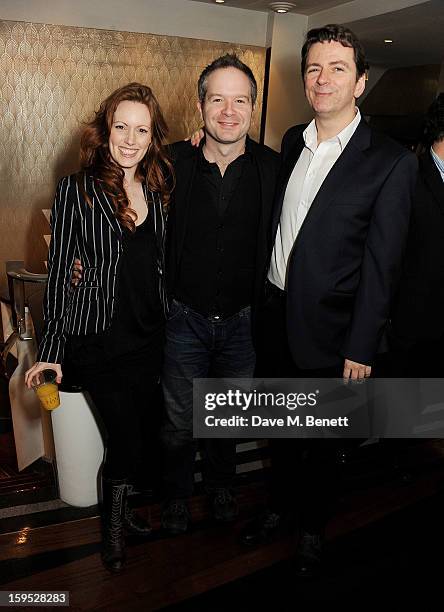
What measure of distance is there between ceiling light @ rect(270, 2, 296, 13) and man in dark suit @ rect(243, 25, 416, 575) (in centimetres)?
296

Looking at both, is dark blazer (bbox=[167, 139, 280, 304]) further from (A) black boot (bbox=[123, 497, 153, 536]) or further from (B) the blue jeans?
(A) black boot (bbox=[123, 497, 153, 536])

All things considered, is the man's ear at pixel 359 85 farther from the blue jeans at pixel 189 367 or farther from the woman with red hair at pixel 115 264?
the blue jeans at pixel 189 367

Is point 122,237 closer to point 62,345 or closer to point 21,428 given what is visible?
point 62,345

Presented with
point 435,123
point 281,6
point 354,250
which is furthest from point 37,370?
point 281,6

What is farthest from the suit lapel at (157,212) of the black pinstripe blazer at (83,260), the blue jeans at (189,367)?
the blue jeans at (189,367)

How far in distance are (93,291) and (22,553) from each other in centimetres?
100

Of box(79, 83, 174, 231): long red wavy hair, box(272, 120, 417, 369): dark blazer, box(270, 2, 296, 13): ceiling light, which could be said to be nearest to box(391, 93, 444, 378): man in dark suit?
box(272, 120, 417, 369): dark blazer

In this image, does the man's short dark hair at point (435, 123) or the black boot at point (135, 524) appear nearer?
the black boot at point (135, 524)

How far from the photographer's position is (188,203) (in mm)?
1987

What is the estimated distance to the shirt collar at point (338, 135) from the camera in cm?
188

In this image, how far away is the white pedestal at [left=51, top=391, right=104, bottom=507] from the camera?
2.30 meters

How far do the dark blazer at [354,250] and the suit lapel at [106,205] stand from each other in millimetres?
561

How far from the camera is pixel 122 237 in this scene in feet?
5.98

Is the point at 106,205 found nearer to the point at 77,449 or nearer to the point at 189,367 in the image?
the point at 189,367
